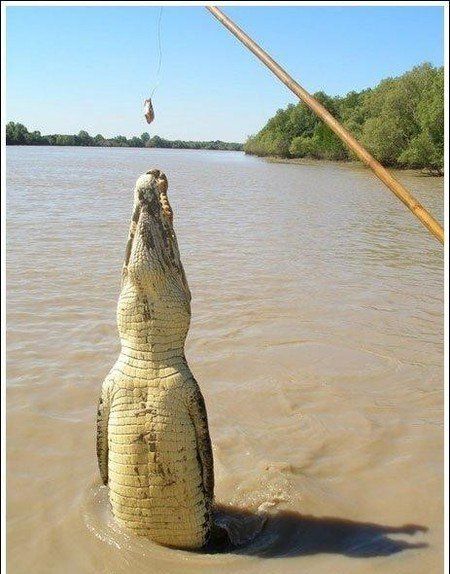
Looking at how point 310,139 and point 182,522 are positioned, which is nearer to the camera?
point 182,522

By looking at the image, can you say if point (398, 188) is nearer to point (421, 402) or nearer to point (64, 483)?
point (64, 483)

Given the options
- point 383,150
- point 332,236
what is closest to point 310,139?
point 383,150

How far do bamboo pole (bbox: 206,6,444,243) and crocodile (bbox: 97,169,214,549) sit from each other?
687mm

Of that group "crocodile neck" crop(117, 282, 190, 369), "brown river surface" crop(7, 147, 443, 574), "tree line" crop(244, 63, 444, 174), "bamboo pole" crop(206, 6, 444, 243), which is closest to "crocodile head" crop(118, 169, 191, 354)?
"crocodile neck" crop(117, 282, 190, 369)

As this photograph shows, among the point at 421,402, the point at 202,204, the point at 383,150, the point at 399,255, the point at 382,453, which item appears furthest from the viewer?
the point at 383,150

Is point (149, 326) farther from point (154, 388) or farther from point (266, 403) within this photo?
point (266, 403)

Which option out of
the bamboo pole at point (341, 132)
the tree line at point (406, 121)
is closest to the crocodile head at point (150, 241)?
the bamboo pole at point (341, 132)

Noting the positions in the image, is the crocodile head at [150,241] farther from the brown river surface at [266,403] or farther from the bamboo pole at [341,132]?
the brown river surface at [266,403]

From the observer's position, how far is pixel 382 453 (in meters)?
3.91

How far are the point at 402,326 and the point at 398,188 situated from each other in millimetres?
4453

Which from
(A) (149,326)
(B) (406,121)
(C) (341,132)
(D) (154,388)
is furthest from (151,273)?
(B) (406,121)

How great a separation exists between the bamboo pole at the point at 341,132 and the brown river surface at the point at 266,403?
175 centimetres

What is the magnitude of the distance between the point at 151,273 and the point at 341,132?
95 centimetres

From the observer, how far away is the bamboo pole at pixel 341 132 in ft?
6.80
